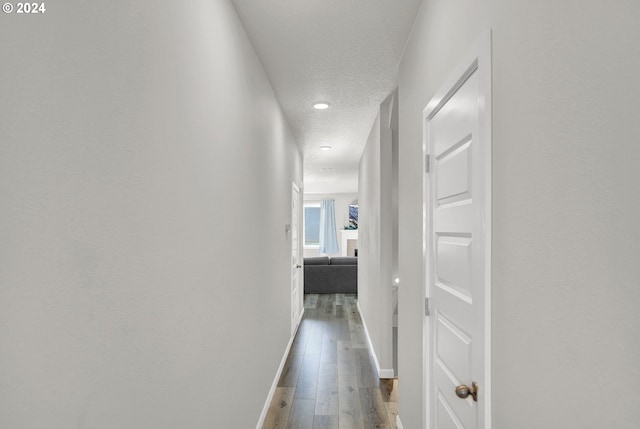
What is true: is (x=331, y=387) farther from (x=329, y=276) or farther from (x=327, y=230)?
(x=327, y=230)

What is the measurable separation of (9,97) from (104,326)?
0.51 metres

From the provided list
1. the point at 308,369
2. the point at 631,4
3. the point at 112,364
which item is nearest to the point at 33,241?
the point at 112,364

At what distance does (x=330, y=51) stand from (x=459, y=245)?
1757mm

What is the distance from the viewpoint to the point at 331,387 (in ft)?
11.3

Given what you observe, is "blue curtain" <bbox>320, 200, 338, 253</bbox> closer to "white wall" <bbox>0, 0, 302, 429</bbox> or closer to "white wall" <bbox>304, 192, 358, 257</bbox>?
"white wall" <bbox>304, 192, 358, 257</bbox>

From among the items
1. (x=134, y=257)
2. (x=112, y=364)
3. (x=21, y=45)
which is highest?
(x=21, y=45)

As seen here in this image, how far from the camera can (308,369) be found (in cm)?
391

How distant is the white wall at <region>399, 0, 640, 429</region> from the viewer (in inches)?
24.5

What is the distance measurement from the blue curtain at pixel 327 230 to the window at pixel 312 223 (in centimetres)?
38

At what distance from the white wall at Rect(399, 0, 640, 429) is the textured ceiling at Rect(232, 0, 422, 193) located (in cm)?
104

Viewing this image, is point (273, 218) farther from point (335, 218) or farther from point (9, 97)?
point (335, 218)

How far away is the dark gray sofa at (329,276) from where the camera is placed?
333 inches

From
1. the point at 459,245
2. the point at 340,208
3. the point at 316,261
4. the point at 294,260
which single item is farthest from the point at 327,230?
the point at 459,245

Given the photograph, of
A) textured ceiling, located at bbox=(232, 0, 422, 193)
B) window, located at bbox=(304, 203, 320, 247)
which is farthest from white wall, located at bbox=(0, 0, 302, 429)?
window, located at bbox=(304, 203, 320, 247)
